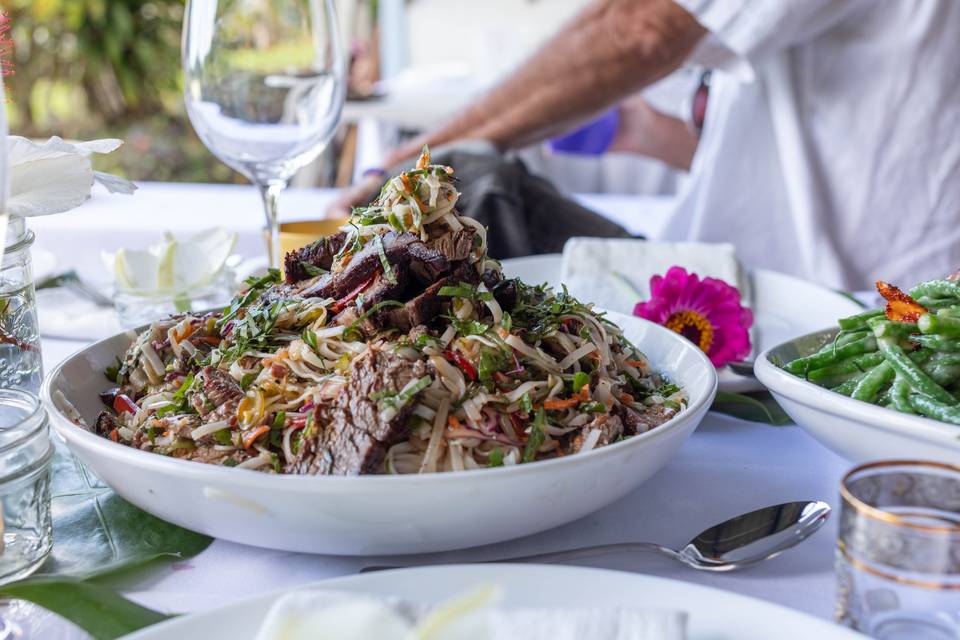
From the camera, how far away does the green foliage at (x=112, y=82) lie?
9.40 metres

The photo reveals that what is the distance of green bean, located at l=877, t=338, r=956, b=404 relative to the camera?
0.97 metres

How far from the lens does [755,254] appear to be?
2.76m

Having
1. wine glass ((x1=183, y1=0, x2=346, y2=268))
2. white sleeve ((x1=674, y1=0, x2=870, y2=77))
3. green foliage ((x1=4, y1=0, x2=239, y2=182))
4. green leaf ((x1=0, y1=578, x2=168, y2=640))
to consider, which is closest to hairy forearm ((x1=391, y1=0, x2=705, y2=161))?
white sleeve ((x1=674, y1=0, x2=870, y2=77))

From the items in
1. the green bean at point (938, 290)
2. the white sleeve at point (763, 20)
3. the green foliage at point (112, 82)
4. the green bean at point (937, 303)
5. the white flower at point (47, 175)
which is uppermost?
the white sleeve at point (763, 20)

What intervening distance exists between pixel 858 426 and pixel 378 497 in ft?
1.70

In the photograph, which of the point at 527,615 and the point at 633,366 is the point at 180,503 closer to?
the point at 527,615

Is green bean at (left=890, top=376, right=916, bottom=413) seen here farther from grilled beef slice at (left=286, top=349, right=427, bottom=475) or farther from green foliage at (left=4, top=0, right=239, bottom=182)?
green foliage at (left=4, top=0, right=239, bottom=182)

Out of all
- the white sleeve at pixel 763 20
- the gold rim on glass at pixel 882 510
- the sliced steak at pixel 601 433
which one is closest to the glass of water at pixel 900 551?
the gold rim on glass at pixel 882 510

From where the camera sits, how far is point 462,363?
95 cm

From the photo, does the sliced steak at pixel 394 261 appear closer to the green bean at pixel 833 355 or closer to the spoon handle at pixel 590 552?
the spoon handle at pixel 590 552

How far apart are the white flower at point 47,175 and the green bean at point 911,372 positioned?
972 millimetres

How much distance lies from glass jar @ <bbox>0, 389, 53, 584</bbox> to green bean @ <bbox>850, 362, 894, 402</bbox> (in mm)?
886

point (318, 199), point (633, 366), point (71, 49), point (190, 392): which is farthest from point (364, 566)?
point (71, 49)

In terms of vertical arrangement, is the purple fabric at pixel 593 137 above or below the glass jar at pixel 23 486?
below
